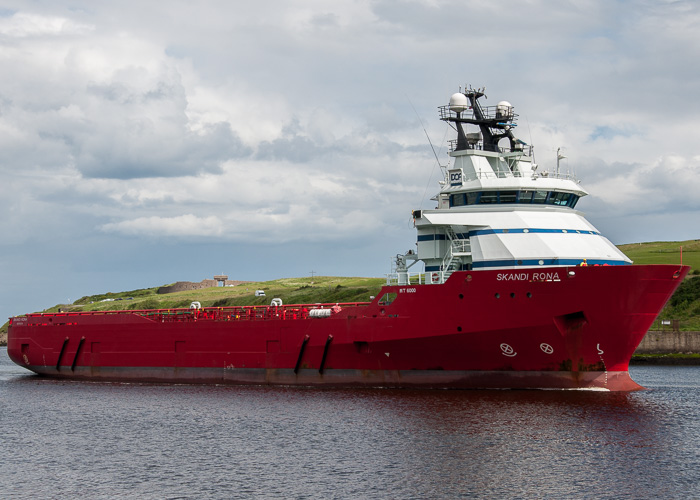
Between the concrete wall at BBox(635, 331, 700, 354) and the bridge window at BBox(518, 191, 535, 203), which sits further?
the concrete wall at BBox(635, 331, 700, 354)

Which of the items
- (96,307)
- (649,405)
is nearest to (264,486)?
(649,405)

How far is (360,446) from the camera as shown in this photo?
842 inches

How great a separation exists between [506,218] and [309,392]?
979 cm

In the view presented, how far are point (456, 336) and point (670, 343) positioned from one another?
89.6 ft

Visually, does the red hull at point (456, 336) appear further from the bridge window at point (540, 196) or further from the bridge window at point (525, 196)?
the bridge window at point (540, 196)

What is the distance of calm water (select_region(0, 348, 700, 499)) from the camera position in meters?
17.9

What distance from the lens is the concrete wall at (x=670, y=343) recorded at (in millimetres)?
49000

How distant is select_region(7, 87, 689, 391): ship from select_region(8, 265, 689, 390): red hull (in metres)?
0.04

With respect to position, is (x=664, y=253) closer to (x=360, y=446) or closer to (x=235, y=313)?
(x=235, y=313)

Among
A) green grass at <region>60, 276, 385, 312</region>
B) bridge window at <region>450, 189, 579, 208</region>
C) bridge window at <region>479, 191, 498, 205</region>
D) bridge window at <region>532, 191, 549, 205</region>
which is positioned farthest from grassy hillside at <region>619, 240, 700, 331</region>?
bridge window at <region>479, 191, 498, 205</region>

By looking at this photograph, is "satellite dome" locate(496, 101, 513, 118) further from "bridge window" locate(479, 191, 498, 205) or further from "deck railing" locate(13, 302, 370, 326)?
"deck railing" locate(13, 302, 370, 326)

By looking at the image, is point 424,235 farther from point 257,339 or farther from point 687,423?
point 687,423

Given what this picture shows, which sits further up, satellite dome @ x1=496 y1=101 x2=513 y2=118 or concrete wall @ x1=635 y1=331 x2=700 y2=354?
satellite dome @ x1=496 y1=101 x2=513 y2=118

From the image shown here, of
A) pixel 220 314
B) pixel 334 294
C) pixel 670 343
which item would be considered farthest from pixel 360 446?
pixel 334 294
